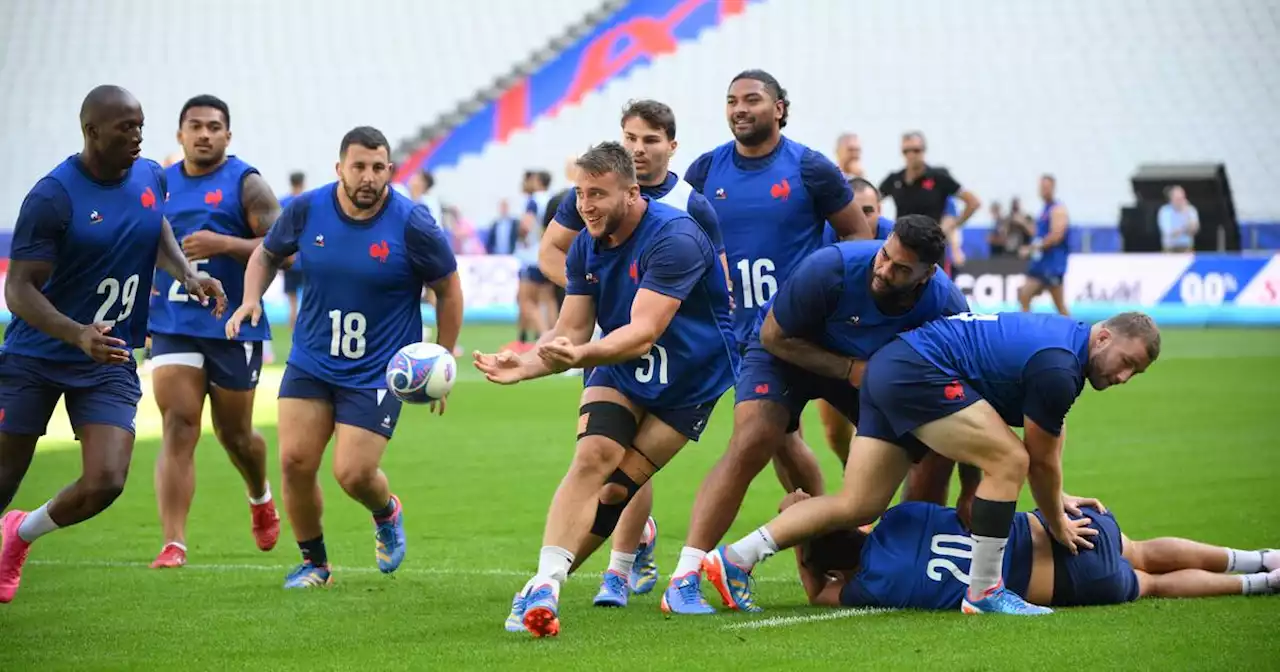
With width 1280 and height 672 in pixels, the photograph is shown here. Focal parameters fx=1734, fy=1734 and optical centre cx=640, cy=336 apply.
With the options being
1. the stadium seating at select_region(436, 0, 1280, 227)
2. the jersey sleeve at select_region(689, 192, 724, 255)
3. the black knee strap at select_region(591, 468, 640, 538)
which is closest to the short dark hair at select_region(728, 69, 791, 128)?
the jersey sleeve at select_region(689, 192, 724, 255)

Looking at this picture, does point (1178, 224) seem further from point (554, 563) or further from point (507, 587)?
point (554, 563)

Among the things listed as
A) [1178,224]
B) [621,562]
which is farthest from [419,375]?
[1178,224]

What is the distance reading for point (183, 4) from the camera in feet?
140

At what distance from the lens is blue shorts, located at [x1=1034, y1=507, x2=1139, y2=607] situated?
7711mm

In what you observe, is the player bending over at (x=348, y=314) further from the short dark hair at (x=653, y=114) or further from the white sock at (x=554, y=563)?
the white sock at (x=554, y=563)

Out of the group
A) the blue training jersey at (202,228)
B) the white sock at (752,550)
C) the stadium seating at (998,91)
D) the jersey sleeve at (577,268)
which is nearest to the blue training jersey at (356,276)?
the blue training jersey at (202,228)

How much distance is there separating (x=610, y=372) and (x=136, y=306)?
8.14 ft

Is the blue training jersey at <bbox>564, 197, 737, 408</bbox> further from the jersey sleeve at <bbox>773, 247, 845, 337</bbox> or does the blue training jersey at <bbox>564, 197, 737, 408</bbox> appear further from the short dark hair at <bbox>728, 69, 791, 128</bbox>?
the short dark hair at <bbox>728, 69, 791, 128</bbox>

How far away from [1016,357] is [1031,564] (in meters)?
0.95

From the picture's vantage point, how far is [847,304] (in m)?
8.20

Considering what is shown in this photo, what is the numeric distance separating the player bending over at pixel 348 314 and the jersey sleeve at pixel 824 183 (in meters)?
2.02

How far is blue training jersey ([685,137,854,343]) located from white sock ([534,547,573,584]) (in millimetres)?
2474

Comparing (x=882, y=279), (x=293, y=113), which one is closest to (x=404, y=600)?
(x=882, y=279)

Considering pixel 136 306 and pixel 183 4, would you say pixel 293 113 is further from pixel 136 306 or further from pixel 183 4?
pixel 136 306
